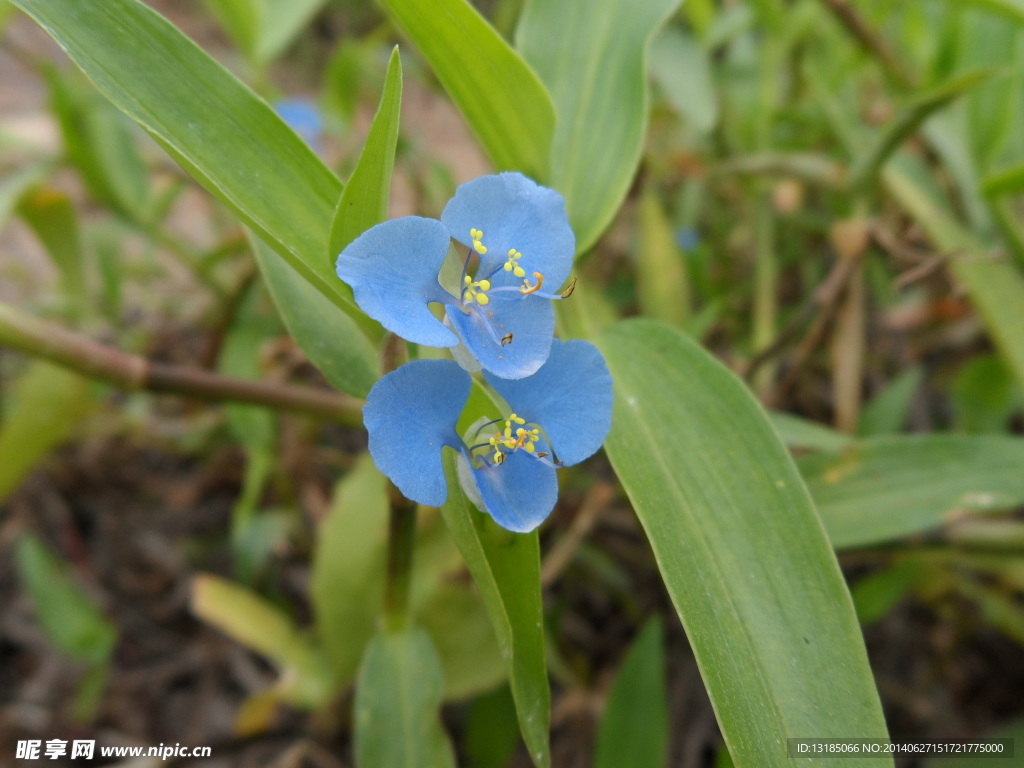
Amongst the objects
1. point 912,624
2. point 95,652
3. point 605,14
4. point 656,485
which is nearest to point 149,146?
point 95,652

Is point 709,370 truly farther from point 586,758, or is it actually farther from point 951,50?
point 951,50

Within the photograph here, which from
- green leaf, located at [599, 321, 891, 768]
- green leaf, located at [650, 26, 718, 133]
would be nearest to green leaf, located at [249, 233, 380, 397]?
green leaf, located at [599, 321, 891, 768]

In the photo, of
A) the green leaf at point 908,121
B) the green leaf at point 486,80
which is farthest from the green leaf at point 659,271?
the green leaf at point 486,80

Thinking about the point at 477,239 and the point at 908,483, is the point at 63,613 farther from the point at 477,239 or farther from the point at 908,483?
the point at 908,483

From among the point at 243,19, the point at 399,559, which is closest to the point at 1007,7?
the point at 399,559

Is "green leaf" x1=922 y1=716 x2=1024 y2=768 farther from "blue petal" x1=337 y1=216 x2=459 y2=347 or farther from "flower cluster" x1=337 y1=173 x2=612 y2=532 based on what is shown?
"blue petal" x1=337 y1=216 x2=459 y2=347
